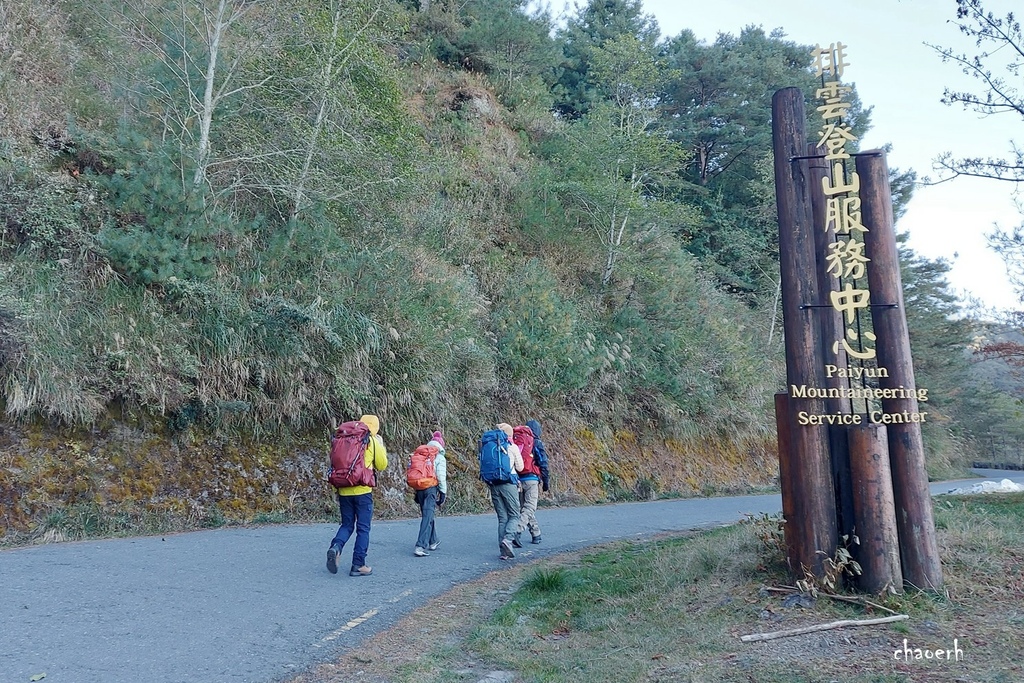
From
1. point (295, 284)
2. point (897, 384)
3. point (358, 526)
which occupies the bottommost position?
point (358, 526)

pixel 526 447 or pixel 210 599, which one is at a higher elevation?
pixel 526 447

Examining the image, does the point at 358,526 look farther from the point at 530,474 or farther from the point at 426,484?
the point at 530,474

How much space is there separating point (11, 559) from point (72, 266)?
5.52 meters

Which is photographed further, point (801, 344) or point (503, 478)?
point (503, 478)

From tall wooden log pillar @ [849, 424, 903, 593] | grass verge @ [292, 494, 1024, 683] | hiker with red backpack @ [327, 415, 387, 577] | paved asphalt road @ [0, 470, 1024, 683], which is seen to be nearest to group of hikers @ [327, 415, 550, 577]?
hiker with red backpack @ [327, 415, 387, 577]

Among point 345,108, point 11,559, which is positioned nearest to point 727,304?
point 345,108

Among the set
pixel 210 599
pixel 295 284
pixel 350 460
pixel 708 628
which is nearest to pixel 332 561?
pixel 350 460

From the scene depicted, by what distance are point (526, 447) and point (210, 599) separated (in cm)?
502

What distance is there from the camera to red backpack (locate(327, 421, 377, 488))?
7832 millimetres

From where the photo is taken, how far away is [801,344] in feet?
21.2

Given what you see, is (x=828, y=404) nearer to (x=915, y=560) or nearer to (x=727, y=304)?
(x=915, y=560)

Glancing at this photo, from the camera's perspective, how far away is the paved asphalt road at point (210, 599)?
4.93 meters

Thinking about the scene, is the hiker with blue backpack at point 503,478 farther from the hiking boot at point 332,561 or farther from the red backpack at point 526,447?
the hiking boot at point 332,561

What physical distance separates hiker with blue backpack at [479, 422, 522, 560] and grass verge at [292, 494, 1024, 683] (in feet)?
5.46
